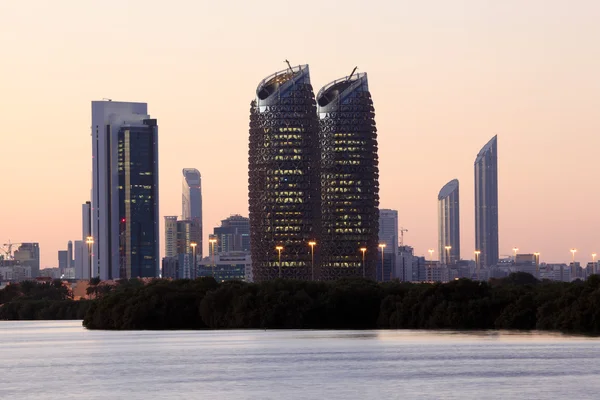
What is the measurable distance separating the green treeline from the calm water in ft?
26.4

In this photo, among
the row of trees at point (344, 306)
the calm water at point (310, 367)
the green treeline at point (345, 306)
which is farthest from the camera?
the row of trees at point (344, 306)

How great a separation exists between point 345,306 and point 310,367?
66.8 m

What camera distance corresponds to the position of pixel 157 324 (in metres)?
178

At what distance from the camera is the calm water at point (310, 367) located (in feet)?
278

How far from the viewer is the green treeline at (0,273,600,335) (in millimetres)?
151500

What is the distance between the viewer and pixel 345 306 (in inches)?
6713

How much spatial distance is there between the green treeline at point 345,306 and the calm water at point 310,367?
317 inches

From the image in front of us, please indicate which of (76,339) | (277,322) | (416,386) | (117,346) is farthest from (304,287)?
(416,386)

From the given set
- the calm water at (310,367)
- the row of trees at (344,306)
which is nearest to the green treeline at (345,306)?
the row of trees at (344,306)

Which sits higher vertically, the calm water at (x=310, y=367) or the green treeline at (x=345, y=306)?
the green treeline at (x=345, y=306)

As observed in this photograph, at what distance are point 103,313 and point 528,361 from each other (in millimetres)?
93316

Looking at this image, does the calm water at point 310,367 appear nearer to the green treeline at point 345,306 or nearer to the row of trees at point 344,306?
the row of trees at point 344,306

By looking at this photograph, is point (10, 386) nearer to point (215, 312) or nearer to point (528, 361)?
point (528, 361)

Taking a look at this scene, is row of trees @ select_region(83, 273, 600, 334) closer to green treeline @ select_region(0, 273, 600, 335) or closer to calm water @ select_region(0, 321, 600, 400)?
green treeline @ select_region(0, 273, 600, 335)
